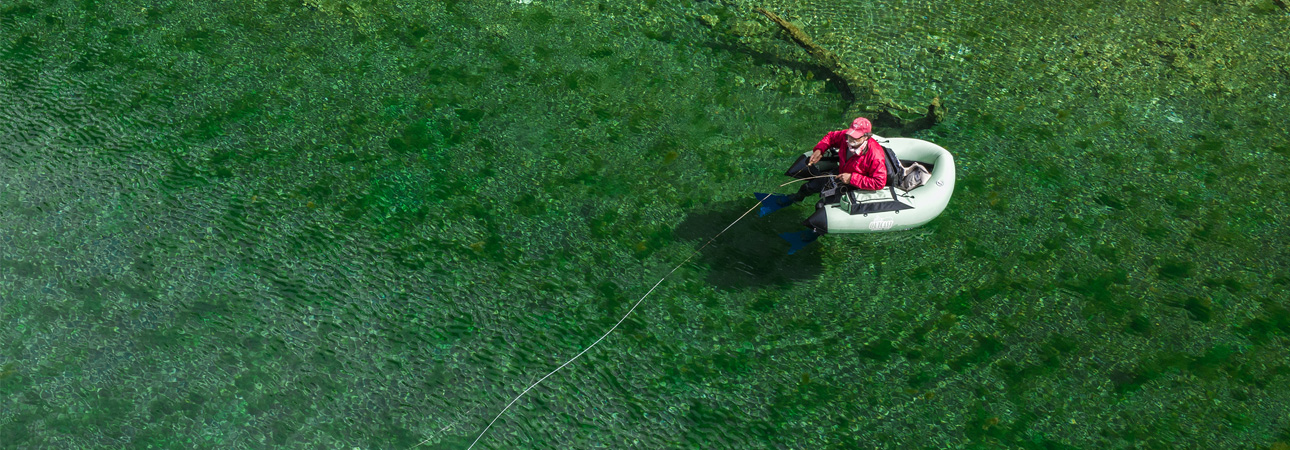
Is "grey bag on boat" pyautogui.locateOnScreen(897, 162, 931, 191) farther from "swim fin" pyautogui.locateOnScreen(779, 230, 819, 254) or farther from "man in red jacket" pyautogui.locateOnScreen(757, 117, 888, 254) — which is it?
"swim fin" pyautogui.locateOnScreen(779, 230, 819, 254)

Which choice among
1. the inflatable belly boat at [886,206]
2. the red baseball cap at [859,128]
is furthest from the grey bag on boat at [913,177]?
the red baseball cap at [859,128]

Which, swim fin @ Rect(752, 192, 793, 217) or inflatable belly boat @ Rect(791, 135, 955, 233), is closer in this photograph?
inflatable belly boat @ Rect(791, 135, 955, 233)

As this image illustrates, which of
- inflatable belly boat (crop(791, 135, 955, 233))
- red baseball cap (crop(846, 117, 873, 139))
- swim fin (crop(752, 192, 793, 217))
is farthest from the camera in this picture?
swim fin (crop(752, 192, 793, 217))

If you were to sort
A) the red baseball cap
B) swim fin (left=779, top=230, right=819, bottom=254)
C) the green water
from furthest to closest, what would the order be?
swim fin (left=779, top=230, right=819, bottom=254) → the red baseball cap → the green water

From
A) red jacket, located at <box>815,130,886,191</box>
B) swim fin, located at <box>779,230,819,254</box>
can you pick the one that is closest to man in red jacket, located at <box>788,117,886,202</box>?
red jacket, located at <box>815,130,886,191</box>

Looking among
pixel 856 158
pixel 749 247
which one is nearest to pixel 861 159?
pixel 856 158

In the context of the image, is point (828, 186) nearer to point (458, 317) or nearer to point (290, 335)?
point (458, 317)

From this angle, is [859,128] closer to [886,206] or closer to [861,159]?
[861,159]
